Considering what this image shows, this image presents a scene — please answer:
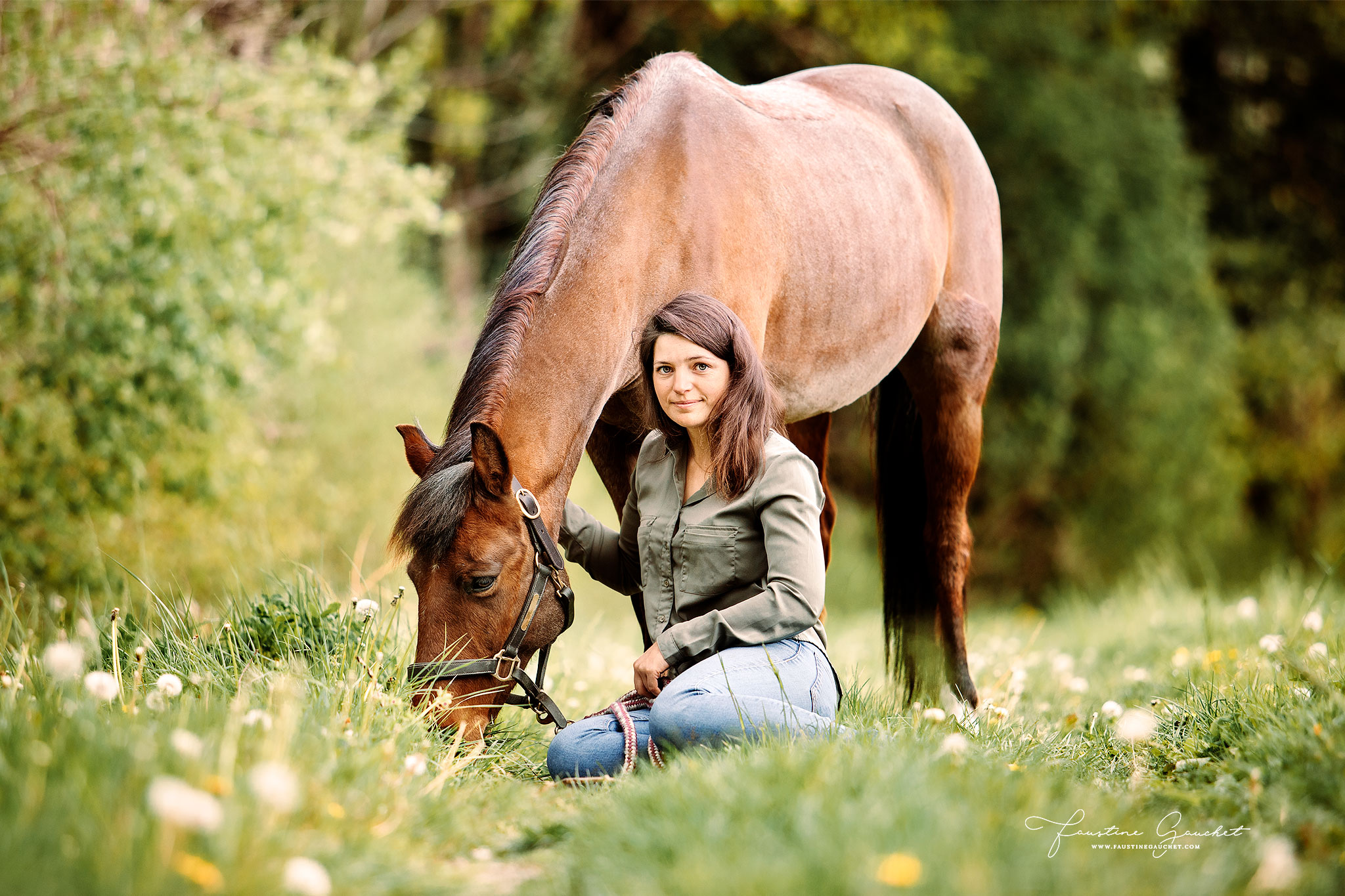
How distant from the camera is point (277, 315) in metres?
5.75

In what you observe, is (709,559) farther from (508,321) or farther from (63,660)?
(63,660)

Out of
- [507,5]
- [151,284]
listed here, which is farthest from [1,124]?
[507,5]

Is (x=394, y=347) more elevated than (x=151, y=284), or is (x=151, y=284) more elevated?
(x=151, y=284)

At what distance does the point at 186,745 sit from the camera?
1.79 metres

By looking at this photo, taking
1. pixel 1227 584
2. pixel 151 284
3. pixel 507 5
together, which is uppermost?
pixel 507 5

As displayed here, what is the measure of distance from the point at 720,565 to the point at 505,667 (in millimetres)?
632

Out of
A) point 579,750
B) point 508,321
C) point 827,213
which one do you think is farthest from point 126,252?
point 579,750

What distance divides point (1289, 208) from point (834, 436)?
286 inches

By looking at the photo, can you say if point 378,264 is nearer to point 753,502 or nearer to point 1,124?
point 1,124

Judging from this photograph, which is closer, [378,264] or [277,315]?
[277,315]

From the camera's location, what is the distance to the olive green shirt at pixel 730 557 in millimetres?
2695

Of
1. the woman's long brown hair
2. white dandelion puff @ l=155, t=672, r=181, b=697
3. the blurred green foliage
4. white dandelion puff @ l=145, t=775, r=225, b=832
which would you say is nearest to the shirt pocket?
the woman's long brown hair

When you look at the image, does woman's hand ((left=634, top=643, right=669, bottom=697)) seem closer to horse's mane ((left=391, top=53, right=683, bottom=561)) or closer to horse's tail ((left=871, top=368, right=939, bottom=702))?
horse's mane ((left=391, top=53, right=683, bottom=561))

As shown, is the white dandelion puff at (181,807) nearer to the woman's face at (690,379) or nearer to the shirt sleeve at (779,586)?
the shirt sleeve at (779,586)
